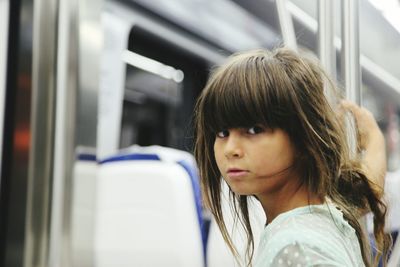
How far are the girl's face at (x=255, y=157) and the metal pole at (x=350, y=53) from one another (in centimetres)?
74

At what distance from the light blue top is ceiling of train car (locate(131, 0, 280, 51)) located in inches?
123

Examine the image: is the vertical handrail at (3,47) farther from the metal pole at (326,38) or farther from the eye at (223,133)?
the metal pole at (326,38)

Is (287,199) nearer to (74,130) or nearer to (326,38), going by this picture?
(74,130)

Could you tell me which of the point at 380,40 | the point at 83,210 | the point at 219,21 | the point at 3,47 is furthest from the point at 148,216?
the point at 219,21

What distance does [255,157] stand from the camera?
2.25 feet

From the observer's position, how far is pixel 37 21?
42.1 inches

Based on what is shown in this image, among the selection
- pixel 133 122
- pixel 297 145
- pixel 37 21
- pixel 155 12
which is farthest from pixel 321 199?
pixel 133 122

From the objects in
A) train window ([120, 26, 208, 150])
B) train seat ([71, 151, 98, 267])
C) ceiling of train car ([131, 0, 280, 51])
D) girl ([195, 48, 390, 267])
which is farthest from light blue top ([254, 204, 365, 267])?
train window ([120, 26, 208, 150])

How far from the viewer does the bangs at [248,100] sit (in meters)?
0.69

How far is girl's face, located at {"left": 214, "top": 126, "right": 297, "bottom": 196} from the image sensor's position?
69 centimetres

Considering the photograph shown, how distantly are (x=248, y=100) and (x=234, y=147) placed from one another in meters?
0.07

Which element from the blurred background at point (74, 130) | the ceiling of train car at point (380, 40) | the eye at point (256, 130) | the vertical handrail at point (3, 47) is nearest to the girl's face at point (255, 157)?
the eye at point (256, 130)

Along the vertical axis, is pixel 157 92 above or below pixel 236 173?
above

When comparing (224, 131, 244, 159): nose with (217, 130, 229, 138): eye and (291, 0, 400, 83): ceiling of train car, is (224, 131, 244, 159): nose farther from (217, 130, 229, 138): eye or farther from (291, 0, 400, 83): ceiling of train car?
(291, 0, 400, 83): ceiling of train car
